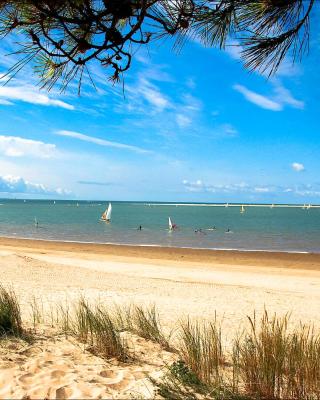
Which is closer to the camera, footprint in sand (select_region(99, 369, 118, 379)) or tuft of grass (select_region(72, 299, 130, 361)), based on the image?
footprint in sand (select_region(99, 369, 118, 379))

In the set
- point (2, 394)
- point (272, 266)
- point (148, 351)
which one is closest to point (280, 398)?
point (148, 351)

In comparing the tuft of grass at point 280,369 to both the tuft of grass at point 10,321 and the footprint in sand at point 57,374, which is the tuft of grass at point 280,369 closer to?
the footprint in sand at point 57,374

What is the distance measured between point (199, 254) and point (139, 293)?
15.0 metres

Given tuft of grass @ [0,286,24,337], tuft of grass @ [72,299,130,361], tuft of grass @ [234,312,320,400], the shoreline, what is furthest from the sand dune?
the shoreline

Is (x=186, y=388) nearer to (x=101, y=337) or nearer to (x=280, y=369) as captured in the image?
(x=280, y=369)

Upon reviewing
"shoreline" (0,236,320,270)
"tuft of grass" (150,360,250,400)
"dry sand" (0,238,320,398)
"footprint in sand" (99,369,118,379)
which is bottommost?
"shoreline" (0,236,320,270)

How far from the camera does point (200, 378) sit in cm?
405

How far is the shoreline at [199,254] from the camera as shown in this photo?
22.4 meters

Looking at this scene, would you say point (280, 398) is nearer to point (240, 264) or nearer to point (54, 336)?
point (54, 336)

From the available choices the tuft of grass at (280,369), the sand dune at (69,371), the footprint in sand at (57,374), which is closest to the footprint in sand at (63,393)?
the sand dune at (69,371)

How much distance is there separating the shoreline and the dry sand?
2.4 inches

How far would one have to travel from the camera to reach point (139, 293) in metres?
10.9

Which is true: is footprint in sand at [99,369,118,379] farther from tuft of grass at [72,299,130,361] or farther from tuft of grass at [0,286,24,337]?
tuft of grass at [0,286,24,337]

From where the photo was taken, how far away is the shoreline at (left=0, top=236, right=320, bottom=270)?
2236 cm
